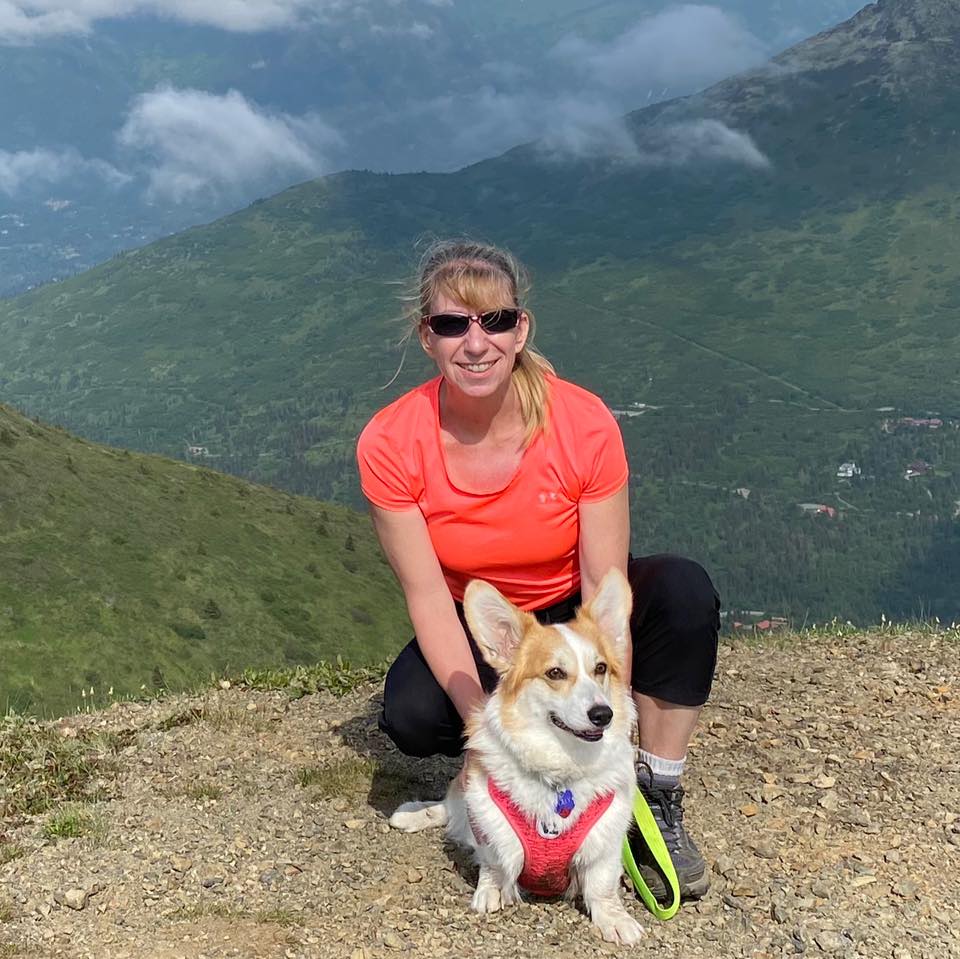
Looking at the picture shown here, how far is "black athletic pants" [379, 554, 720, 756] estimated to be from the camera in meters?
6.51

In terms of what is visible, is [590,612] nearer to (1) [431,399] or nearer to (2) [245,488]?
(1) [431,399]

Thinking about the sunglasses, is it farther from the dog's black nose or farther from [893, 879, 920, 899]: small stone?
[893, 879, 920, 899]: small stone

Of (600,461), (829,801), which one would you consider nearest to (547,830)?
(600,461)

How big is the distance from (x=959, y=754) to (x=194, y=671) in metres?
59.6

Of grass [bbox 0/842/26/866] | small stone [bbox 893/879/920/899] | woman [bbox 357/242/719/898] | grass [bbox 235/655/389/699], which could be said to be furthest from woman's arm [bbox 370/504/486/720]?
grass [bbox 235/655/389/699]

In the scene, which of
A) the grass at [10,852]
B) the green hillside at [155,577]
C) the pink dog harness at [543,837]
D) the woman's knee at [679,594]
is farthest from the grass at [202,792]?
the green hillside at [155,577]

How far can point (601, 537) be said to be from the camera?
641 cm

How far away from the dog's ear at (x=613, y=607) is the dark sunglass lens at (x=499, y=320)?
1672 mm

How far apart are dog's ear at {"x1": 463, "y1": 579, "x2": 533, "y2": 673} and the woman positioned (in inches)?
35.4

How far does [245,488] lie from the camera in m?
101

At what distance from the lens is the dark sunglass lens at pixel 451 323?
6.16 m

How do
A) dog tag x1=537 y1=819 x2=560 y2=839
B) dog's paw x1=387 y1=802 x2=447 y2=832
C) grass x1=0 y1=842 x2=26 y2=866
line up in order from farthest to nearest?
dog's paw x1=387 y1=802 x2=447 y2=832 → grass x1=0 y1=842 x2=26 y2=866 → dog tag x1=537 y1=819 x2=560 y2=839

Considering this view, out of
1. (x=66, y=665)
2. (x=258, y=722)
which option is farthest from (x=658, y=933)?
(x=66, y=665)

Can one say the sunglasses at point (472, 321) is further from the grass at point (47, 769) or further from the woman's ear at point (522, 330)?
the grass at point (47, 769)
